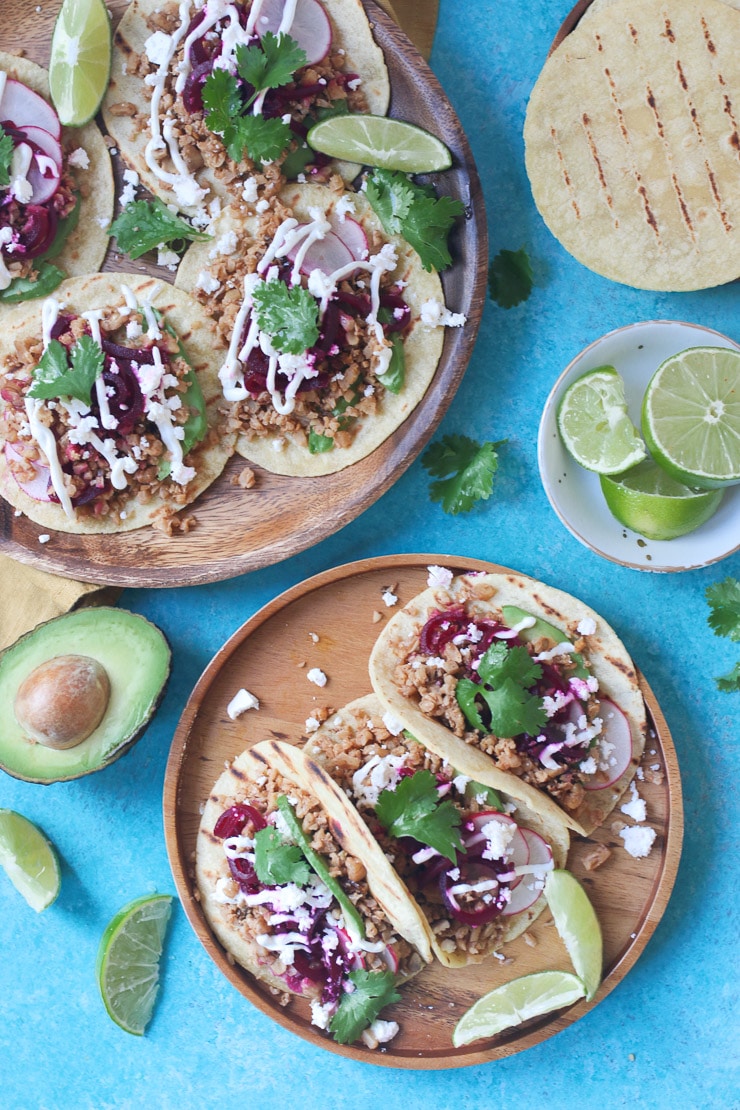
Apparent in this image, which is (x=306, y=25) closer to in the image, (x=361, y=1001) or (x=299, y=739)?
(x=299, y=739)

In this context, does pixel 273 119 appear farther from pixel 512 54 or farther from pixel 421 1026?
pixel 421 1026

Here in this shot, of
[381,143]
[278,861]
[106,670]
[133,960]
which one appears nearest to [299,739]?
[278,861]

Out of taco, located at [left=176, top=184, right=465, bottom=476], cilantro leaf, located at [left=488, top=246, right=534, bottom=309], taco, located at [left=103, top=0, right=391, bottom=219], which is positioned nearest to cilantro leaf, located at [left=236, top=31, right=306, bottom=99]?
taco, located at [left=103, top=0, right=391, bottom=219]

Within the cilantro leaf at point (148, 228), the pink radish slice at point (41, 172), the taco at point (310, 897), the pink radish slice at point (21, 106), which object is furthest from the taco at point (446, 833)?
the pink radish slice at point (21, 106)

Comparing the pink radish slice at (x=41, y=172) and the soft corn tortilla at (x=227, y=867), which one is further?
the pink radish slice at (x=41, y=172)

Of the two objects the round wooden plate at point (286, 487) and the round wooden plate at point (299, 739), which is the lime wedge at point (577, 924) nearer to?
the round wooden plate at point (299, 739)
